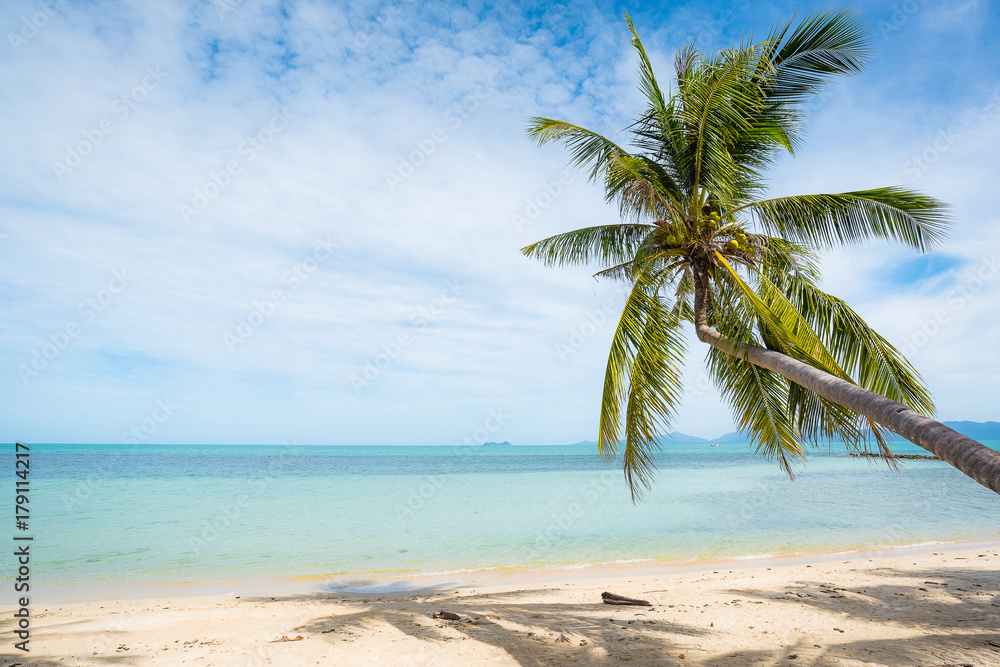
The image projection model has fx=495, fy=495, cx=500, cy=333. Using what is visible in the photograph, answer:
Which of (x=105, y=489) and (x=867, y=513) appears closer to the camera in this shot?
(x=867, y=513)

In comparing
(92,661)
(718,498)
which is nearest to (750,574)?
(92,661)

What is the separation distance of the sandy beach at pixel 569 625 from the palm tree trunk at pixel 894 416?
7.42ft

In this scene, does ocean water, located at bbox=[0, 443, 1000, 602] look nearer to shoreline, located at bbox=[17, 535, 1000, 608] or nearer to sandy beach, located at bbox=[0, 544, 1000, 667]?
shoreline, located at bbox=[17, 535, 1000, 608]

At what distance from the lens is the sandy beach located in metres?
4.23

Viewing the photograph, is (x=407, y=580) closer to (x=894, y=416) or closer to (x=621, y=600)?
(x=621, y=600)

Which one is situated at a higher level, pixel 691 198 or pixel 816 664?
pixel 691 198

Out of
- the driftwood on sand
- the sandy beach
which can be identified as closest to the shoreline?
the sandy beach

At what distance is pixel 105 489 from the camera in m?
21.4

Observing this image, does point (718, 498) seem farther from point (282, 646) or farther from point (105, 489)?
point (105, 489)

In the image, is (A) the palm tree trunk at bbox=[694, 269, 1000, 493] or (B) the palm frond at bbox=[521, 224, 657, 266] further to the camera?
(B) the palm frond at bbox=[521, 224, 657, 266]

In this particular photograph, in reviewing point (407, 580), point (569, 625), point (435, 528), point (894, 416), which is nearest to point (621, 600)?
point (569, 625)

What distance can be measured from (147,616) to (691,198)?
26.6ft

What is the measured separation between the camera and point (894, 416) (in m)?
3.12

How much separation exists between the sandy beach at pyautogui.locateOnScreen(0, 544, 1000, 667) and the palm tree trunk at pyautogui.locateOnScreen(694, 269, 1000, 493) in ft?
7.42
